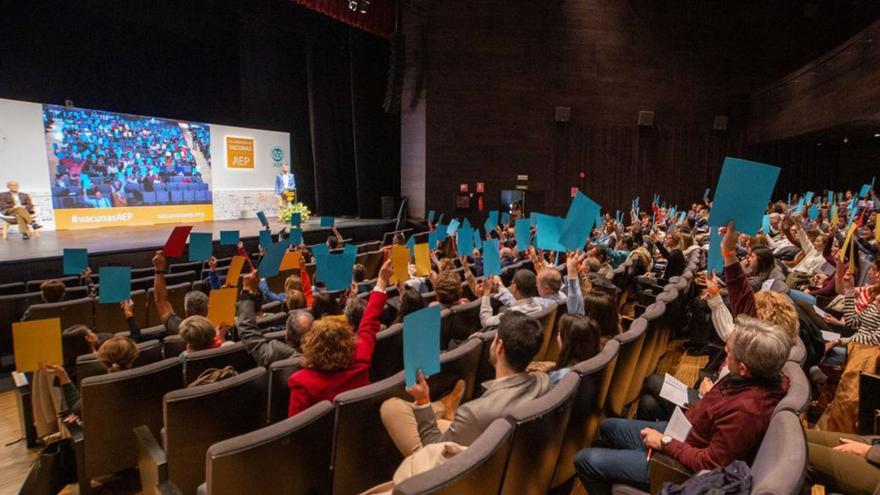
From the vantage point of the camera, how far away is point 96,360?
114 inches

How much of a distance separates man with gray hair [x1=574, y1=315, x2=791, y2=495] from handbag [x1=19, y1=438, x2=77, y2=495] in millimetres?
2581

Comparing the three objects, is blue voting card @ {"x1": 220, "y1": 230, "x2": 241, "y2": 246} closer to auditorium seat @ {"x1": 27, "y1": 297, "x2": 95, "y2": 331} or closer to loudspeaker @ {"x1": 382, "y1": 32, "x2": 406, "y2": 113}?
auditorium seat @ {"x1": 27, "y1": 297, "x2": 95, "y2": 331}

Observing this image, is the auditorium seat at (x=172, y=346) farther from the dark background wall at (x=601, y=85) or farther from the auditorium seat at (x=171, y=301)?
the dark background wall at (x=601, y=85)

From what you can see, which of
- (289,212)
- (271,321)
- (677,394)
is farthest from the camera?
(289,212)

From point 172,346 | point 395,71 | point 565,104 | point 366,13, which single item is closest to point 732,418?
point 172,346

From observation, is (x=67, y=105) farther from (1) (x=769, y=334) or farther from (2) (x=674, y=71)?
(2) (x=674, y=71)

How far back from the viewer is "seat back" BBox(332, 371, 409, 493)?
1.98 meters

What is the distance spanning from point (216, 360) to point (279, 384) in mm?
513

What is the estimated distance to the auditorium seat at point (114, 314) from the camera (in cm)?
443

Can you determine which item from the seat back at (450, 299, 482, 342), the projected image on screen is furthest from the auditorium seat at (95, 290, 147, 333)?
the projected image on screen

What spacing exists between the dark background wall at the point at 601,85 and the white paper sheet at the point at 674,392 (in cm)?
1130

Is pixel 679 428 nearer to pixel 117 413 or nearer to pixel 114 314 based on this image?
pixel 117 413

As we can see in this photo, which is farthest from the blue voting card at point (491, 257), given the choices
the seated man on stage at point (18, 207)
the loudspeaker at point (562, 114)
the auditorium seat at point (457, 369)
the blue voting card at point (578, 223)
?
the loudspeaker at point (562, 114)

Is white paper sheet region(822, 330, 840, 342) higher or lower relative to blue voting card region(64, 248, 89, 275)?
lower
